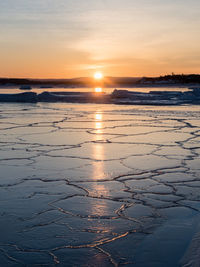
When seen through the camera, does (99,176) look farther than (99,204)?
Yes

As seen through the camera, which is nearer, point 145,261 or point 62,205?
point 145,261

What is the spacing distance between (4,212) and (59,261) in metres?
0.79

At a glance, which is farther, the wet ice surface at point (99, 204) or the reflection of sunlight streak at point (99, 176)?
the reflection of sunlight streak at point (99, 176)

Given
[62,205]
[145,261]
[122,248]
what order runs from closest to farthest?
[145,261]
[122,248]
[62,205]

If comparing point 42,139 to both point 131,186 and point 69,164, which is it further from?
point 131,186

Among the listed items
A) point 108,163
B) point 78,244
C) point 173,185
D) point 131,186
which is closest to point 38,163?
point 108,163

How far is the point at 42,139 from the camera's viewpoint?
5570mm

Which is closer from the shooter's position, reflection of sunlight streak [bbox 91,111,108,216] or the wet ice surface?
the wet ice surface

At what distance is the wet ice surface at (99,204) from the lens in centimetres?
186

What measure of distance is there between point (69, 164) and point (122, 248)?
6.53 ft

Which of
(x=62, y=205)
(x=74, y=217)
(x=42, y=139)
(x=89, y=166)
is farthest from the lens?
(x=42, y=139)

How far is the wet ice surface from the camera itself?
1.86 metres

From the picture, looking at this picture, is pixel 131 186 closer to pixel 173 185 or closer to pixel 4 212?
pixel 173 185

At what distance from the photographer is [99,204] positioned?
2.58 meters
